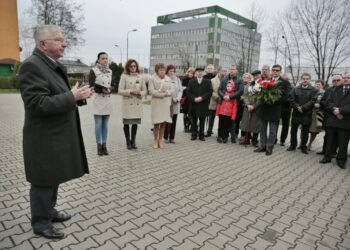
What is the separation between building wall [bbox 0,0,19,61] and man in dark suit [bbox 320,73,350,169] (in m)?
27.9

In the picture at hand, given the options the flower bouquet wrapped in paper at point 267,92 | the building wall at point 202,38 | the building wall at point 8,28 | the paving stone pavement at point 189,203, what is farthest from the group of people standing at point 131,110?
the building wall at point 202,38

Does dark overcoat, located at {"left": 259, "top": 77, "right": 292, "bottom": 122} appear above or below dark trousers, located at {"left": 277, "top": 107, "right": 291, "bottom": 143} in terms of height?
above

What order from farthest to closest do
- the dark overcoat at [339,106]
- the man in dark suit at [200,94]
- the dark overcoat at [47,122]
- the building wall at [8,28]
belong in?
the building wall at [8,28]
the man in dark suit at [200,94]
the dark overcoat at [339,106]
the dark overcoat at [47,122]

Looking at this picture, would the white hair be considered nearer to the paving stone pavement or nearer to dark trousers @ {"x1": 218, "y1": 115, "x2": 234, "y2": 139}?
the paving stone pavement

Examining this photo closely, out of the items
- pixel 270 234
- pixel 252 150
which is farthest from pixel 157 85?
pixel 270 234

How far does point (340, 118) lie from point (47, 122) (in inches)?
231

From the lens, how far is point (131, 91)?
657cm

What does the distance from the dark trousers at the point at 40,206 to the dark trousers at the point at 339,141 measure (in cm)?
588

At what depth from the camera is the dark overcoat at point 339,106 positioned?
622cm

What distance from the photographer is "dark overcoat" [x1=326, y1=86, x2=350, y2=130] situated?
20.4 ft

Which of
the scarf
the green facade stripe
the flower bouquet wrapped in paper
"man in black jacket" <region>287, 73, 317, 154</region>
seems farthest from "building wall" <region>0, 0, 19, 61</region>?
the green facade stripe

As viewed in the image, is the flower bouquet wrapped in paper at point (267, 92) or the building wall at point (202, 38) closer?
the flower bouquet wrapped in paper at point (267, 92)

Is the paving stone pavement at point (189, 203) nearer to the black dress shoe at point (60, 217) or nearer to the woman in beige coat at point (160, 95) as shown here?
the black dress shoe at point (60, 217)

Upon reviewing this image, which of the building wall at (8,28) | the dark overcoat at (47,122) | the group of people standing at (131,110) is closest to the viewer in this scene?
the dark overcoat at (47,122)
